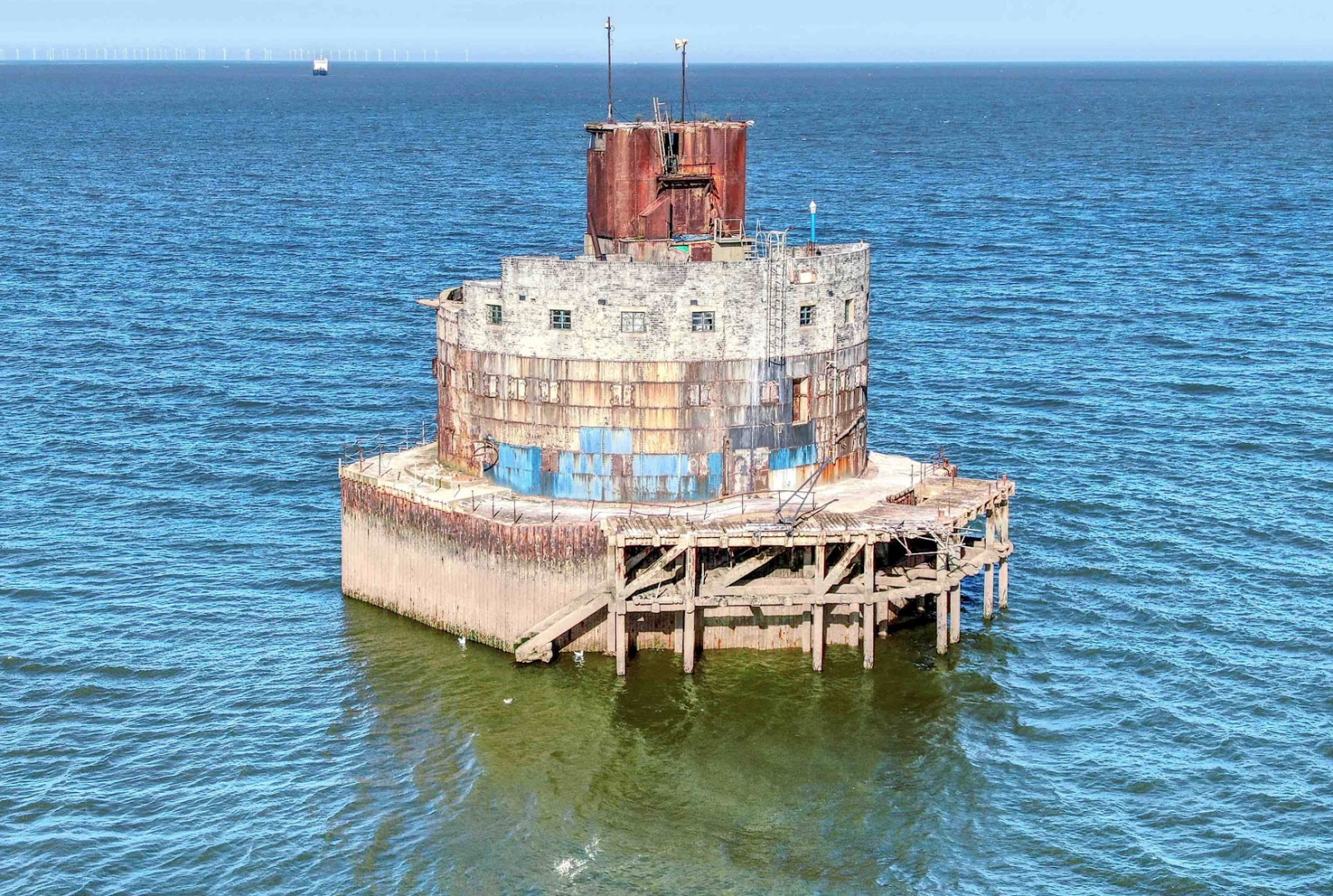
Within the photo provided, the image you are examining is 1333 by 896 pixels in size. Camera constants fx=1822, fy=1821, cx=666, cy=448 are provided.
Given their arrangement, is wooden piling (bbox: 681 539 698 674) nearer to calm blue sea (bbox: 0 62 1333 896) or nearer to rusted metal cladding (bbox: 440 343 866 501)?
calm blue sea (bbox: 0 62 1333 896)

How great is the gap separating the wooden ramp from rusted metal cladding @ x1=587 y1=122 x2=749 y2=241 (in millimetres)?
12998

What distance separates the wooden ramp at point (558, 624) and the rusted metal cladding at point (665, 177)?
13.0m

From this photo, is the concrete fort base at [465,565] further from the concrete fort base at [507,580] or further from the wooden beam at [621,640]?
the wooden beam at [621,640]

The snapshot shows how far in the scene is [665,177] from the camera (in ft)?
198

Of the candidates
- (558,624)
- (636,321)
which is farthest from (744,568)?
(636,321)

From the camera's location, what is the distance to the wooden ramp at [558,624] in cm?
5400

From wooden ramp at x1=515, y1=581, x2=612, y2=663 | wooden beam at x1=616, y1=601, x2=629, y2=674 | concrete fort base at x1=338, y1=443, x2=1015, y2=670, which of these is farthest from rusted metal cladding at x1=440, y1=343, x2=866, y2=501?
wooden beam at x1=616, y1=601, x2=629, y2=674

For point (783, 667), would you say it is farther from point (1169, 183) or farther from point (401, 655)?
point (1169, 183)

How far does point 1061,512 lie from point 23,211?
10865cm

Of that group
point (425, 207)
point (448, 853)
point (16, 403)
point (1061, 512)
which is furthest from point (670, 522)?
point (425, 207)

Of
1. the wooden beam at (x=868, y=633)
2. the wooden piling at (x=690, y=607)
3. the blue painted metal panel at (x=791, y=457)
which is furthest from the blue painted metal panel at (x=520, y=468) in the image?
the wooden beam at (x=868, y=633)

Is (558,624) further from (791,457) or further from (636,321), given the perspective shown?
(791,457)

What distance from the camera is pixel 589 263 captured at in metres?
56.4

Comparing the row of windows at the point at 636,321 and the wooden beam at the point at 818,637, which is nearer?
the wooden beam at the point at 818,637
